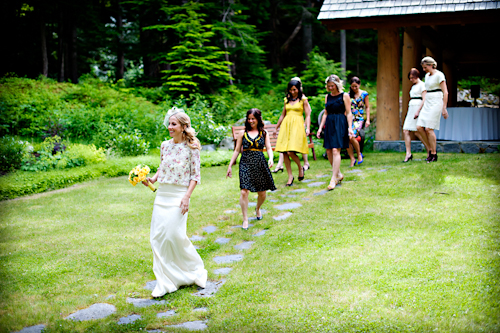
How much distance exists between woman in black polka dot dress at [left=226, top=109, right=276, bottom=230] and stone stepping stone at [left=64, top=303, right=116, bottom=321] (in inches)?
108

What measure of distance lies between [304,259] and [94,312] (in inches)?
90.8

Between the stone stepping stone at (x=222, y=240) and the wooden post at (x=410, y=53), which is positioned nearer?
the stone stepping stone at (x=222, y=240)

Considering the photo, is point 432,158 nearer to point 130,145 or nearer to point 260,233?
point 260,233

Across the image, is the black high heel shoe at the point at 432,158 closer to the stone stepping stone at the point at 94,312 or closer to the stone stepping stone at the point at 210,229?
the stone stepping stone at the point at 210,229

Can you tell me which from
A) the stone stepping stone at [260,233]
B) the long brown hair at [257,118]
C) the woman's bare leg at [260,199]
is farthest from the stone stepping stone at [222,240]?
the long brown hair at [257,118]

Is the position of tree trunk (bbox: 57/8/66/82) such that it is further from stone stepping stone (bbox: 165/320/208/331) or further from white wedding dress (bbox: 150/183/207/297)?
stone stepping stone (bbox: 165/320/208/331)

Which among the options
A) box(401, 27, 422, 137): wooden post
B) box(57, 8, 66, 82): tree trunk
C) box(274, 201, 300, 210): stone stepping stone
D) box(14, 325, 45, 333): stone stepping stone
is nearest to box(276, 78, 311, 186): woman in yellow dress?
box(274, 201, 300, 210): stone stepping stone

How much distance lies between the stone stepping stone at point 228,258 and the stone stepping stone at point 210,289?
0.56 meters

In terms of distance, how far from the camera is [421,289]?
155 inches

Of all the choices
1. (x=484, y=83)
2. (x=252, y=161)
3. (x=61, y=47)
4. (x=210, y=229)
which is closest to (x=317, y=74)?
(x=252, y=161)

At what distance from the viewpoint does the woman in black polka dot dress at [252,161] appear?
6480mm

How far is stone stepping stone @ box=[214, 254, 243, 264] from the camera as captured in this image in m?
5.25

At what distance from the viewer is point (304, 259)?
4969 millimetres

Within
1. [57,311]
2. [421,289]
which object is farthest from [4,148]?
→ [421,289]
